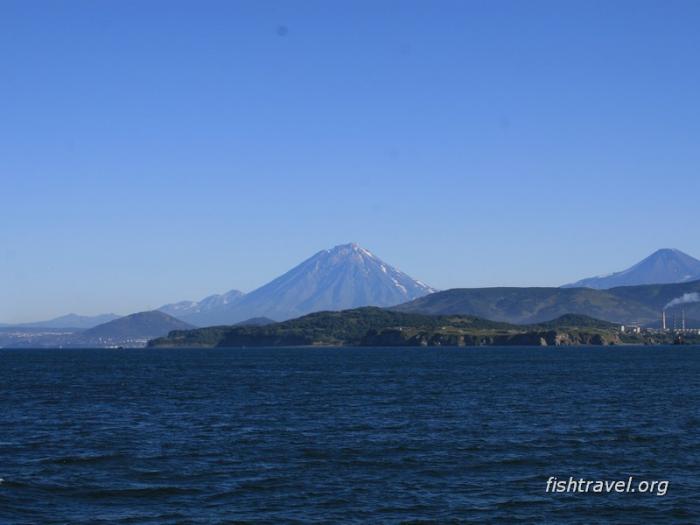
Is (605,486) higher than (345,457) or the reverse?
the reverse

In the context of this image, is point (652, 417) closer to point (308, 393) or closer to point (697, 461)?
point (697, 461)

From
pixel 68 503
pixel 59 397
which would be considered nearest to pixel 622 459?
pixel 68 503

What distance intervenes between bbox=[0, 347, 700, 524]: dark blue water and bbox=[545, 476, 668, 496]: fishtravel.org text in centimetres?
62

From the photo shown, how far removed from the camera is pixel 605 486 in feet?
142

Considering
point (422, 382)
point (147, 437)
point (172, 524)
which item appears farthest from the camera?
point (422, 382)

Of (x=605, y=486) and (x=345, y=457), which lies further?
(x=345, y=457)

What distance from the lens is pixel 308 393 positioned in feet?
331

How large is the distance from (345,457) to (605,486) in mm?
14317

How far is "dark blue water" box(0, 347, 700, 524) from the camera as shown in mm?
39438

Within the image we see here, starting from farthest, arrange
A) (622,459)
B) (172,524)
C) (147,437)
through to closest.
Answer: (147,437) < (622,459) < (172,524)

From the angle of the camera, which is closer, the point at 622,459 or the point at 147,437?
the point at 622,459

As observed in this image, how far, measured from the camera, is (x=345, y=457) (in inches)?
2044

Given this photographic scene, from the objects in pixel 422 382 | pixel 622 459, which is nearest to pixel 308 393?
pixel 422 382

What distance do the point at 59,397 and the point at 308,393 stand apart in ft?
81.6
